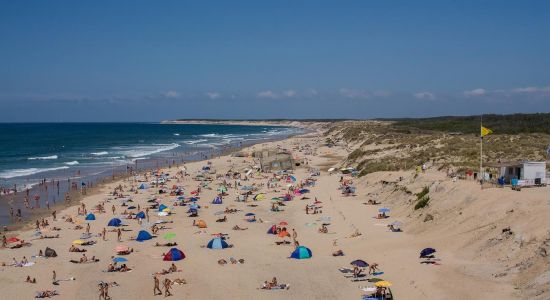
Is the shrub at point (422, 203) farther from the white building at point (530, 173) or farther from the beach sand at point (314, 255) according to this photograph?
the white building at point (530, 173)

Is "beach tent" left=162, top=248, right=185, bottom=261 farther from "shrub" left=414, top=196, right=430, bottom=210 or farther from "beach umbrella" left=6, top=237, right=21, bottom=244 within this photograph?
"shrub" left=414, top=196, right=430, bottom=210

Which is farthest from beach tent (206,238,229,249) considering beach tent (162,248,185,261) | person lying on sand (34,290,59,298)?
person lying on sand (34,290,59,298)

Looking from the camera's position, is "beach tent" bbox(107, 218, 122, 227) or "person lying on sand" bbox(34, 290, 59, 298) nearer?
"person lying on sand" bbox(34, 290, 59, 298)

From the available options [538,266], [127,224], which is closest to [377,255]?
[538,266]

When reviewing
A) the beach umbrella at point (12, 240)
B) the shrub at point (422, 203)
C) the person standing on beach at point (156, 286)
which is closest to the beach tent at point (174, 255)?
the person standing on beach at point (156, 286)

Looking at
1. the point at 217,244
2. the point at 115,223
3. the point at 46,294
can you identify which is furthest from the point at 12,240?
the point at 217,244

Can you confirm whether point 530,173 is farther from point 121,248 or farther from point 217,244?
point 121,248
